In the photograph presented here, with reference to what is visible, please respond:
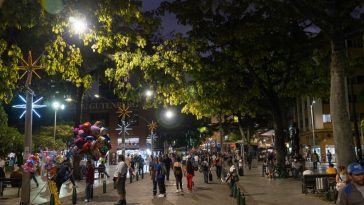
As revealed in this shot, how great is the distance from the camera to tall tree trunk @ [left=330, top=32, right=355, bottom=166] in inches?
489

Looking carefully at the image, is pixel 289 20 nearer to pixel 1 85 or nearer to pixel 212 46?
pixel 212 46

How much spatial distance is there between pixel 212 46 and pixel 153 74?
39.9 ft

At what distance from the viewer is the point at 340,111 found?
12633 millimetres

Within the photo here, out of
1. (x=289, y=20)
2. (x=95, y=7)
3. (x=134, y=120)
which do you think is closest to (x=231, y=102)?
(x=289, y=20)

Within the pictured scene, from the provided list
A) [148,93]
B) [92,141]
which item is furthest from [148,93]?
[92,141]

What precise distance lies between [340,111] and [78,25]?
26.4 ft

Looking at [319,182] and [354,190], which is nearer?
[354,190]

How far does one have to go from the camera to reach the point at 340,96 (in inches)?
500

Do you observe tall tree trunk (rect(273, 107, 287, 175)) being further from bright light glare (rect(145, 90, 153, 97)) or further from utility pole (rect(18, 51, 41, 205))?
utility pole (rect(18, 51, 41, 205))

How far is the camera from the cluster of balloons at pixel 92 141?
1631 cm

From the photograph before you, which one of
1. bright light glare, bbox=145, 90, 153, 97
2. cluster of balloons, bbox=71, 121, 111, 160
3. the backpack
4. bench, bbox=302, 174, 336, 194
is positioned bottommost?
bench, bbox=302, 174, 336, 194

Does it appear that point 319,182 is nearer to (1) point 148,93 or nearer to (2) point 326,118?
(1) point 148,93

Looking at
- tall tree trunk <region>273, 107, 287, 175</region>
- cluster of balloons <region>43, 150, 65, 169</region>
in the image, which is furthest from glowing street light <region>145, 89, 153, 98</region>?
tall tree trunk <region>273, 107, 287, 175</region>

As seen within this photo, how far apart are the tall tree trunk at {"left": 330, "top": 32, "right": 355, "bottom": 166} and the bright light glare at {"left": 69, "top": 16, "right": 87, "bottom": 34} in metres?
7.57
